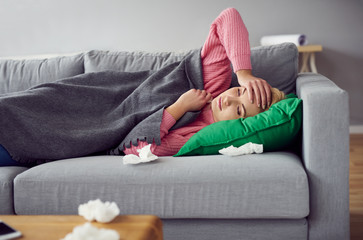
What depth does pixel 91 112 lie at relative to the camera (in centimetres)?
190

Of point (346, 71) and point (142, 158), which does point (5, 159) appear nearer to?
point (142, 158)

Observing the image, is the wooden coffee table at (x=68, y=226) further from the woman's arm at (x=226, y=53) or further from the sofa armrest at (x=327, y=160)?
the woman's arm at (x=226, y=53)

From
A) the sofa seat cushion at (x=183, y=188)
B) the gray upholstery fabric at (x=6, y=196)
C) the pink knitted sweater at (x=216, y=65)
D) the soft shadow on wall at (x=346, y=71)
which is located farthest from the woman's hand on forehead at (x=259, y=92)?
the soft shadow on wall at (x=346, y=71)

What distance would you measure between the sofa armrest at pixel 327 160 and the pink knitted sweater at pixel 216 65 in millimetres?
458

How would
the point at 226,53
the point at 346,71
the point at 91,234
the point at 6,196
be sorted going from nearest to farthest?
the point at 91,234, the point at 6,196, the point at 226,53, the point at 346,71

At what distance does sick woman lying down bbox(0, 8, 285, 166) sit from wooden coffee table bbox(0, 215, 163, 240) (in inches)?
26.3

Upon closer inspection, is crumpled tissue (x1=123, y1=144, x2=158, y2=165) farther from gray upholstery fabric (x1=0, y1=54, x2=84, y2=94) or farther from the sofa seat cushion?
gray upholstery fabric (x1=0, y1=54, x2=84, y2=94)

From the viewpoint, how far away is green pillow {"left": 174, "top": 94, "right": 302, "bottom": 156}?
1.51 metres

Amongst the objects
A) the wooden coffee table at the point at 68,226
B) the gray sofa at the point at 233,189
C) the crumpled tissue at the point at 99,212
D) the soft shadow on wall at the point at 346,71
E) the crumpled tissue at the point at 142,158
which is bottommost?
the soft shadow on wall at the point at 346,71

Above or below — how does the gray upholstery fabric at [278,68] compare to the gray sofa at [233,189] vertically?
above

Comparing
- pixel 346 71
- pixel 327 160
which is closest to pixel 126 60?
pixel 327 160

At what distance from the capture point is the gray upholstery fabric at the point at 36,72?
7.12 feet

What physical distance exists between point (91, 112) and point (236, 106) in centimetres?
63

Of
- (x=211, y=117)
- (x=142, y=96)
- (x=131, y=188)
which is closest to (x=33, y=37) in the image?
(x=142, y=96)
